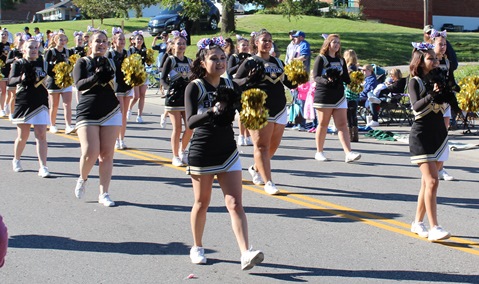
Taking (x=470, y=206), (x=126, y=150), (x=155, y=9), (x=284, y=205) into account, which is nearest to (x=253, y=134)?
(x=284, y=205)

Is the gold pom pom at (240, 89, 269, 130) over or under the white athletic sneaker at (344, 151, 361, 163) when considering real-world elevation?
over

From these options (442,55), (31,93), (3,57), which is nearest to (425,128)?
(442,55)

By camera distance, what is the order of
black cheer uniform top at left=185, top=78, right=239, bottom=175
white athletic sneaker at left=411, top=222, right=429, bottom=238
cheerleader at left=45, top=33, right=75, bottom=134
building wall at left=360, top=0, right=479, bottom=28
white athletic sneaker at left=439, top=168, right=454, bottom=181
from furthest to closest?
building wall at left=360, top=0, right=479, bottom=28 → cheerleader at left=45, top=33, right=75, bottom=134 → white athletic sneaker at left=439, top=168, right=454, bottom=181 → white athletic sneaker at left=411, top=222, right=429, bottom=238 → black cheer uniform top at left=185, top=78, right=239, bottom=175

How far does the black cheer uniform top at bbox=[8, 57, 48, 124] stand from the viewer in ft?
32.2

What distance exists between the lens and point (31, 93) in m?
9.98

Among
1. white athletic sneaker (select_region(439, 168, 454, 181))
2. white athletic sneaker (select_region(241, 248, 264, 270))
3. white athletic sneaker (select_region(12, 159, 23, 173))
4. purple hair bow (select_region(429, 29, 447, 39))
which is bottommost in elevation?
white athletic sneaker (select_region(439, 168, 454, 181))

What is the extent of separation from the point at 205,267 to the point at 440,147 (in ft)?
8.02

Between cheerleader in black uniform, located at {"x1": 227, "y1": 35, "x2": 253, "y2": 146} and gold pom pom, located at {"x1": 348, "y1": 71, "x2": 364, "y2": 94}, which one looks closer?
cheerleader in black uniform, located at {"x1": 227, "y1": 35, "x2": 253, "y2": 146}

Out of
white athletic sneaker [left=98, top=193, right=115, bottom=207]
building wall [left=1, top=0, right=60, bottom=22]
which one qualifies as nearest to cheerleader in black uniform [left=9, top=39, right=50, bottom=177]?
white athletic sneaker [left=98, top=193, right=115, bottom=207]

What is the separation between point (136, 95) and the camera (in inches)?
597

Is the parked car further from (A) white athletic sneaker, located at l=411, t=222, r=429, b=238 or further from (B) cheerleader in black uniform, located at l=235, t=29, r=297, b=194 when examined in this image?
(A) white athletic sneaker, located at l=411, t=222, r=429, b=238

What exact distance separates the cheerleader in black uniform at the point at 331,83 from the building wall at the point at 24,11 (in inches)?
3248

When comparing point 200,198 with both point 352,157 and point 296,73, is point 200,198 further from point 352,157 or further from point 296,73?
point 352,157

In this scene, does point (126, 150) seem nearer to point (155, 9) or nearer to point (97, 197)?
point (97, 197)
